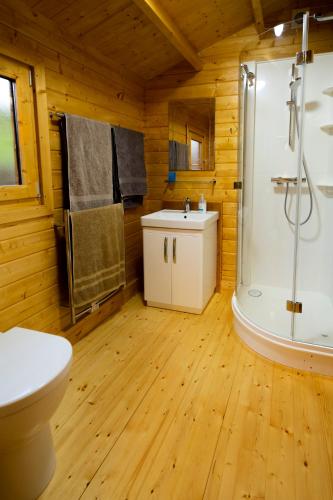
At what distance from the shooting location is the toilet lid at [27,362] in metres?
1.22

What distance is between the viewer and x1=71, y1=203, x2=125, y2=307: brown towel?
238cm

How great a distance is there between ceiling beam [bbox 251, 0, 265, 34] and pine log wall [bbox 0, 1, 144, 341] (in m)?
1.17

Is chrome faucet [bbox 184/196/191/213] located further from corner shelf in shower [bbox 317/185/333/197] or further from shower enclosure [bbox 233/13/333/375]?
corner shelf in shower [bbox 317/185/333/197]

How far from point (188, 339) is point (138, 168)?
159 cm

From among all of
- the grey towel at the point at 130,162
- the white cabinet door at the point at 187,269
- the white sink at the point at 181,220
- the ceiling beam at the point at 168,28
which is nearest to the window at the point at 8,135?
the ceiling beam at the point at 168,28

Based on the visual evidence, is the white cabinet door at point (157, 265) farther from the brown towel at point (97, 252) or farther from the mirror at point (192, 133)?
the mirror at point (192, 133)

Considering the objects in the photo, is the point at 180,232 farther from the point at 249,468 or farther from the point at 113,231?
the point at 249,468

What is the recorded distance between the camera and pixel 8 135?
6.39ft

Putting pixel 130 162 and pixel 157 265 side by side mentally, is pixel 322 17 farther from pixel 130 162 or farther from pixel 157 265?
pixel 157 265

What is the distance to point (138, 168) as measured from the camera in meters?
3.22

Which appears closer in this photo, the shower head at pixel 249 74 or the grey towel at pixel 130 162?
the shower head at pixel 249 74

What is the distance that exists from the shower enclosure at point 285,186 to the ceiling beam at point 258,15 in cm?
24

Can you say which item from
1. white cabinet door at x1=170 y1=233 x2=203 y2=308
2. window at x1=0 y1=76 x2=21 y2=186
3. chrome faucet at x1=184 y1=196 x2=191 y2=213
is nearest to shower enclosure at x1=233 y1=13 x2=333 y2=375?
white cabinet door at x1=170 y1=233 x2=203 y2=308

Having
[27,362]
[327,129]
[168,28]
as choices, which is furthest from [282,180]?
[27,362]
